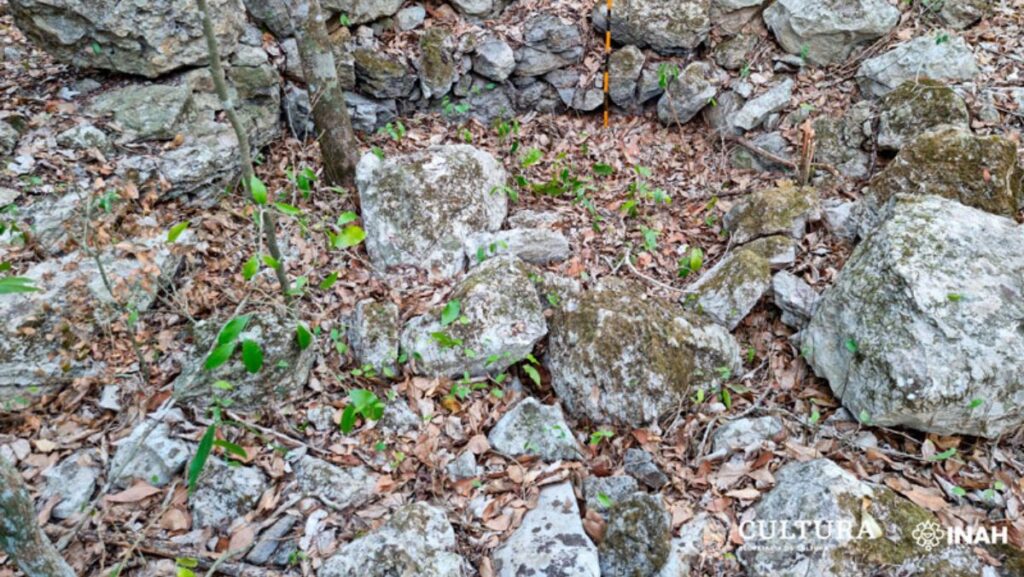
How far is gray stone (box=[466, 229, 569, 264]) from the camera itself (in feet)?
14.8

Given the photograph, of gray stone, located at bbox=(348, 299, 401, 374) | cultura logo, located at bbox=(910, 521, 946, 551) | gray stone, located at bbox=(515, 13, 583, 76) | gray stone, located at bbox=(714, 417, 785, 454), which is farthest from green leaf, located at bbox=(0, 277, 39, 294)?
gray stone, located at bbox=(515, 13, 583, 76)

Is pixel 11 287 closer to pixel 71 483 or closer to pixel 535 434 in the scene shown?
pixel 71 483

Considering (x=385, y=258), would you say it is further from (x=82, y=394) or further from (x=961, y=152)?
(x=961, y=152)

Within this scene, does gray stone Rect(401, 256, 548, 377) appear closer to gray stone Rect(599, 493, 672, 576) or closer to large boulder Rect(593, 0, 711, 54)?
gray stone Rect(599, 493, 672, 576)

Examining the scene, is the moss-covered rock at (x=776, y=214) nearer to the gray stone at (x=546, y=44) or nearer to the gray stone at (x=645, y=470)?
the gray stone at (x=645, y=470)

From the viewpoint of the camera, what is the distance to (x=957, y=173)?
14.3 feet

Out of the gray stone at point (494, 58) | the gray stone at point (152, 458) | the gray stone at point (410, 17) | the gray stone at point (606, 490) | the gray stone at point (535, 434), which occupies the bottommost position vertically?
the gray stone at point (606, 490)

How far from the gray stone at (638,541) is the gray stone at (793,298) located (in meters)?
1.82

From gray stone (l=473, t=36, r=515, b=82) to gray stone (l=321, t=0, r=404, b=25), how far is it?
3.02 ft

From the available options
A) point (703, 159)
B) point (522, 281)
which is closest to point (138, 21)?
point (522, 281)

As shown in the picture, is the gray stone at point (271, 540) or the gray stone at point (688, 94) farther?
the gray stone at point (688, 94)

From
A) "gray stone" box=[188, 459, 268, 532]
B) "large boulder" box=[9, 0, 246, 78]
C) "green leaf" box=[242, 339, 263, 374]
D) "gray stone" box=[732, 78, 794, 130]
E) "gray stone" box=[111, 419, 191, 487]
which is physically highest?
"large boulder" box=[9, 0, 246, 78]

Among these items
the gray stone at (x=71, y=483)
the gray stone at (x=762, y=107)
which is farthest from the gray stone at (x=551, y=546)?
the gray stone at (x=762, y=107)

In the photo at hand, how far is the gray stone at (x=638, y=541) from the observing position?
2924mm
